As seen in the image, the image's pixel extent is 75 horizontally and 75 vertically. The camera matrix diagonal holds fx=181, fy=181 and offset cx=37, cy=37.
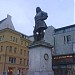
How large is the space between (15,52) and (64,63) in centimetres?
1596

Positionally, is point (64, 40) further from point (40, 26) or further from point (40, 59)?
point (40, 59)

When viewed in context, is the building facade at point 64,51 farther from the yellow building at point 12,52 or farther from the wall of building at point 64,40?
the yellow building at point 12,52

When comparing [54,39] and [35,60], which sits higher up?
[54,39]

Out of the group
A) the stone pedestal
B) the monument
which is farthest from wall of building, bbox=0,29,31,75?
the stone pedestal

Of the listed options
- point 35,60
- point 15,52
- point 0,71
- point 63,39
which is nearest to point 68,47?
point 63,39

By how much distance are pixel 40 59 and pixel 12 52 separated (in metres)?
37.6

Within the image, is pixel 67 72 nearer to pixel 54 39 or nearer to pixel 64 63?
pixel 64 63

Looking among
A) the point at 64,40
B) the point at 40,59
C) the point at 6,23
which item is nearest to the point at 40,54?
the point at 40,59

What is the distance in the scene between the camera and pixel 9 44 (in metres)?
51.7

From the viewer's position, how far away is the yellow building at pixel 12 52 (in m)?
49.6

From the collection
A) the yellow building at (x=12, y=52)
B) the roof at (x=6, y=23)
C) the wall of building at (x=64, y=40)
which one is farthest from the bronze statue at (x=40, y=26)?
the roof at (x=6, y=23)

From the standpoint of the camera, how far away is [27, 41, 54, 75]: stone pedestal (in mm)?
15203

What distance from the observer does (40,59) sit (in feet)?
50.1

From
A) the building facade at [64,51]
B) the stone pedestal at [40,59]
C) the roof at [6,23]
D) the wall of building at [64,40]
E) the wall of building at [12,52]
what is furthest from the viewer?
the roof at [6,23]
